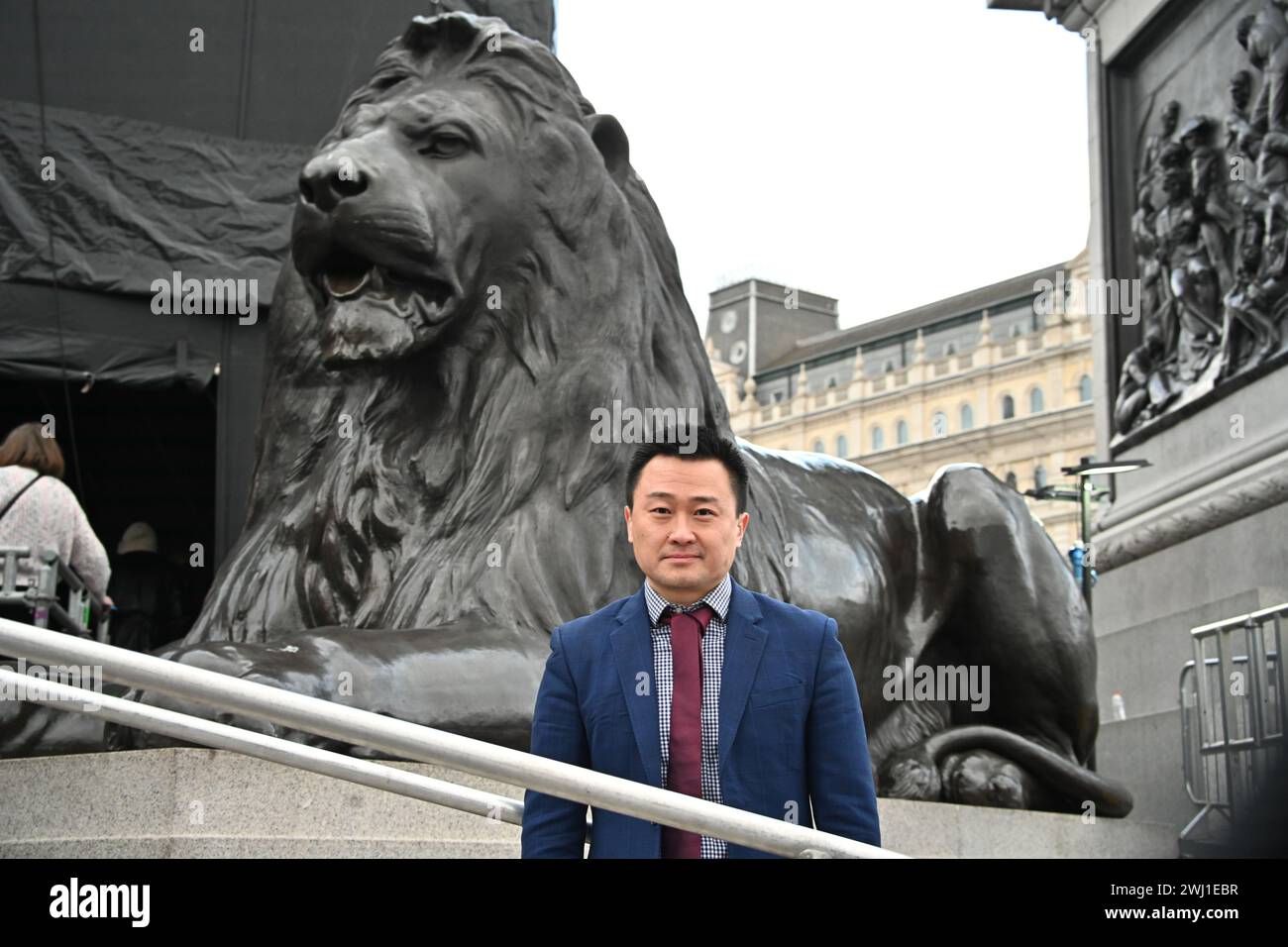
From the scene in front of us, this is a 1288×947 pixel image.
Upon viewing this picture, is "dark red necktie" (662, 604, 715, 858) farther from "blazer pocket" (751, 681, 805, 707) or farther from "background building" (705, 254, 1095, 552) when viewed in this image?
"background building" (705, 254, 1095, 552)

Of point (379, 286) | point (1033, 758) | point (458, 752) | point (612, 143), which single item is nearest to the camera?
point (458, 752)

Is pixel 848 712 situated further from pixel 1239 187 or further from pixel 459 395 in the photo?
pixel 1239 187

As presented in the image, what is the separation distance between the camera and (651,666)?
8.39 ft

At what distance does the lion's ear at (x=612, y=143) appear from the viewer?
5363mm

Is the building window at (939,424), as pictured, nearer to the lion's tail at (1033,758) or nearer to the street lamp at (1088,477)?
the street lamp at (1088,477)

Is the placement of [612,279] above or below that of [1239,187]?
below

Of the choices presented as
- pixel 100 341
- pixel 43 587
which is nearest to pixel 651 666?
pixel 43 587

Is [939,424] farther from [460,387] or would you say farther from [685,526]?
[685,526]

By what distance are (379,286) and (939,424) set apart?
6295 centimetres

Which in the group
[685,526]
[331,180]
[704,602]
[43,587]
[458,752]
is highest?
[331,180]

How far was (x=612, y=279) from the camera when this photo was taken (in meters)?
5.18

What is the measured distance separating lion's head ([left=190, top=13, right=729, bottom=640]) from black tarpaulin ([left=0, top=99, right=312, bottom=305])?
5.62 metres
